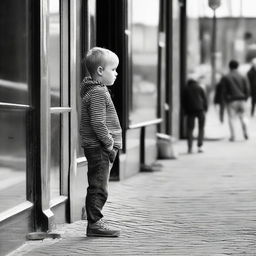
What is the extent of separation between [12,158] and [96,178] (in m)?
0.76

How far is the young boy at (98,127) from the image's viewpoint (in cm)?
645

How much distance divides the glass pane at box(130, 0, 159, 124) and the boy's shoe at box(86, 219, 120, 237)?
4.89 m

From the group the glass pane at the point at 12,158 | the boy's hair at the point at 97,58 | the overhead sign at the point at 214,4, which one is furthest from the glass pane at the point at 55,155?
the overhead sign at the point at 214,4

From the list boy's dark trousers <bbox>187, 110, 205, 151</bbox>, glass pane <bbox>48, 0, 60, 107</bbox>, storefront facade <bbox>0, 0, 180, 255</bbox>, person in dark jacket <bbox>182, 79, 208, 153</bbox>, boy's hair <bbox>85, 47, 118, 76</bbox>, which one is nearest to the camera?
storefront facade <bbox>0, 0, 180, 255</bbox>

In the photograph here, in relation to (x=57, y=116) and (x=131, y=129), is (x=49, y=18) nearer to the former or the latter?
(x=57, y=116)

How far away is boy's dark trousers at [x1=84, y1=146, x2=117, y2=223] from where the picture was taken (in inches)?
260

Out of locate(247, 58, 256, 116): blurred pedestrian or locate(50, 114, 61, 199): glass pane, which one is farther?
locate(247, 58, 256, 116): blurred pedestrian

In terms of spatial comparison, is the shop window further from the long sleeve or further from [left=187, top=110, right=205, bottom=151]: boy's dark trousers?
[left=187, top=110, right=205, bottom=151]: boy's dark trousers

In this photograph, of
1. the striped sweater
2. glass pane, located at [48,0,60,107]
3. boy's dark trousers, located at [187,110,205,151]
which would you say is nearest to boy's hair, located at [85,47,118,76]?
the striped sweater

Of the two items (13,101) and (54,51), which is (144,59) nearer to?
(54,51)

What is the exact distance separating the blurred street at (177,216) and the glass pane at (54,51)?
115 cm

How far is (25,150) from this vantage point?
21.4 ft

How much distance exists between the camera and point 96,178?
262 inches

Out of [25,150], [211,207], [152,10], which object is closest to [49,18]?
[25,150]
